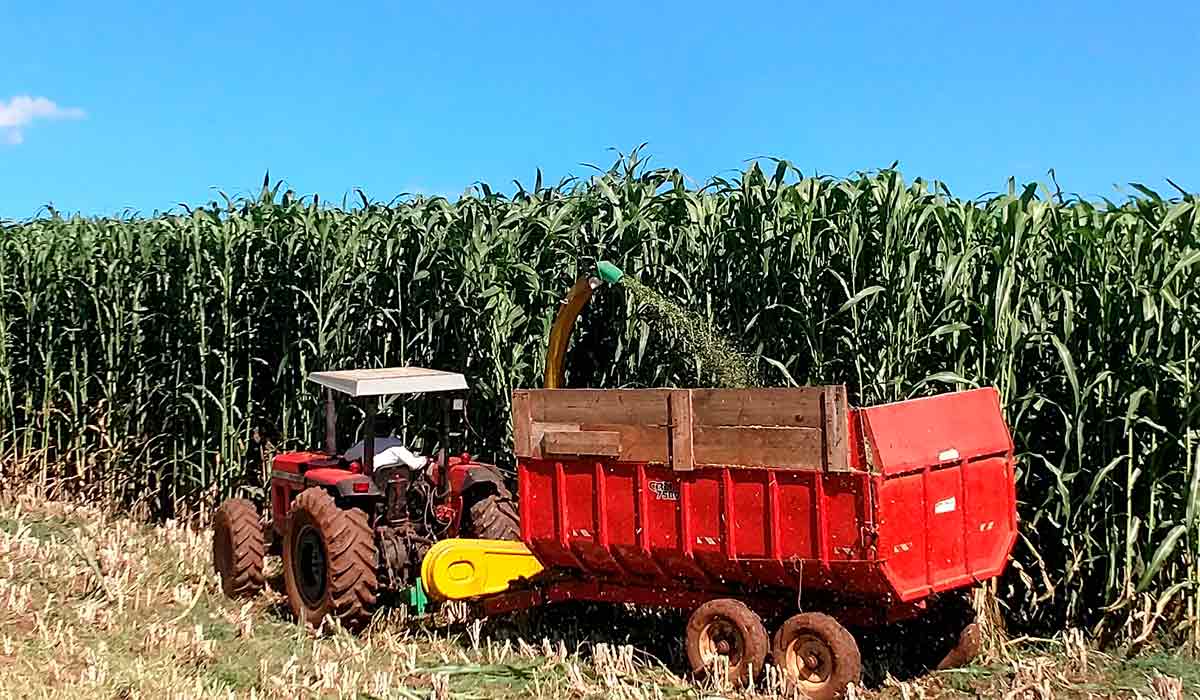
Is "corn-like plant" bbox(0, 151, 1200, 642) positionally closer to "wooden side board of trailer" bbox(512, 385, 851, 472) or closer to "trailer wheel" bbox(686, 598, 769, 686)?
"wooden side board of trailer" bbox(512, 385, 851, 472)

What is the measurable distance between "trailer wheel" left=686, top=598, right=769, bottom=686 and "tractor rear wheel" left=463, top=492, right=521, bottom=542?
137cm

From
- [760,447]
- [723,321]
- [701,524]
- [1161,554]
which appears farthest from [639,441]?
[1161,554]

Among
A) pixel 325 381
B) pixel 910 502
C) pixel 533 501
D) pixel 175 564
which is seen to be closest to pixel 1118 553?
pixel 910 502

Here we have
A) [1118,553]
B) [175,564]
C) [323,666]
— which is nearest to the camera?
[323,666]

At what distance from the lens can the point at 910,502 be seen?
17.6ft

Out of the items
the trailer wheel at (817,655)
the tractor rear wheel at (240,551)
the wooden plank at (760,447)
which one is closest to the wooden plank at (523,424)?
the wooden plank at (760,447)

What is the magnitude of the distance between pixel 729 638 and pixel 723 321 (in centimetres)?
219

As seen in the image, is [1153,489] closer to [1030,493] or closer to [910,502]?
[1030,493]

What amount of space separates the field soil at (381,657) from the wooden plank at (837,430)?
1000 millimetres

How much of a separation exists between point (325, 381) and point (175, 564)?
6.51ft

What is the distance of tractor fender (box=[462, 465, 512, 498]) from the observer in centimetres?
705

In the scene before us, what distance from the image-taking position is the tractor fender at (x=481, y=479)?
Result: 7047 millimetres

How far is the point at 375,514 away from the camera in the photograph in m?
7.03

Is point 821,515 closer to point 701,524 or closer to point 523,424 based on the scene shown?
point 701,524
